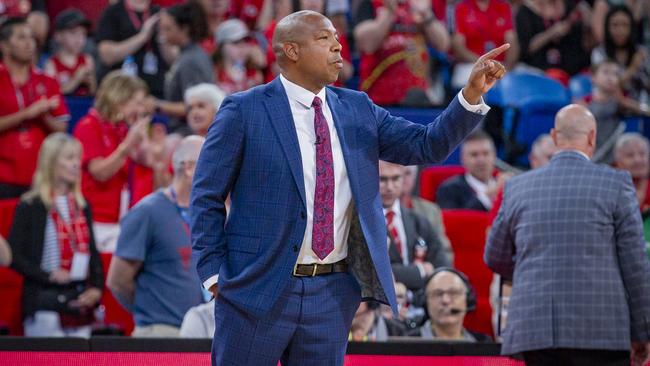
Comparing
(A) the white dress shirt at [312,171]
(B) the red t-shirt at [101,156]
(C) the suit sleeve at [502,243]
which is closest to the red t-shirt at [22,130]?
(B) the red t-shirt at [101,156]

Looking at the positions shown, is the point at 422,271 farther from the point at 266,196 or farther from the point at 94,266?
the point at 266,196

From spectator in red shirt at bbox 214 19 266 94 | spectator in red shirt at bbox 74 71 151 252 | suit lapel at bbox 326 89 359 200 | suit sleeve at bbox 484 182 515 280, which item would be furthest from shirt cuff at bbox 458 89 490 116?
spectator in red shirt at bbox 214 19 266 94

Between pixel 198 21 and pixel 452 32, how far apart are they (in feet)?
8.31

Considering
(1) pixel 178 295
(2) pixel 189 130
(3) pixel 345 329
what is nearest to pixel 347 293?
(3) pixel 345 329

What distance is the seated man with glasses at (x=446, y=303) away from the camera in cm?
593

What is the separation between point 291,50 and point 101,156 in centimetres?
417

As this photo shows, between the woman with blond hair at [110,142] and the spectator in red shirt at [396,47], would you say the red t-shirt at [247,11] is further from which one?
the woman with blond hair at [110,142]

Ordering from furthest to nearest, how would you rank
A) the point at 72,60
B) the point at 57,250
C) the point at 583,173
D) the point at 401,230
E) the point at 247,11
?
the point at 247,11
the point at 72,60
the point at 57,250
the point at 401,230
the point at 583,173

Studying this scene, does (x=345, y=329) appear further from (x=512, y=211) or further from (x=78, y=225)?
(x=78, y=225)

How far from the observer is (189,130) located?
7.90 meters

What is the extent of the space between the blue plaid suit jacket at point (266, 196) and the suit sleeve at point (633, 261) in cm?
117

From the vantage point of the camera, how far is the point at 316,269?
3.65 m

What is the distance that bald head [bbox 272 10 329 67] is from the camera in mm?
3682

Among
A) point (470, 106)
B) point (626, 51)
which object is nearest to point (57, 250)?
point (470, 106)
